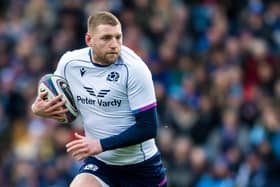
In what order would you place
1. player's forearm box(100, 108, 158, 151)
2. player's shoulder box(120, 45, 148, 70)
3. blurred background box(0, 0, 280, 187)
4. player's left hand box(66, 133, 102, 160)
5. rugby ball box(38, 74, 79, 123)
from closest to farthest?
player's left hand box(66, 133, 102, 160)
player's forearm box(100, 108, 158, 151)
player's shoulder box(120, 45, 148, 70)
rugby ball box(38, 74, 79, 123)
blurred background box(0, 0, 280, 187)

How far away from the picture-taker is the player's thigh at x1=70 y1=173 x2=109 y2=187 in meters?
8.70

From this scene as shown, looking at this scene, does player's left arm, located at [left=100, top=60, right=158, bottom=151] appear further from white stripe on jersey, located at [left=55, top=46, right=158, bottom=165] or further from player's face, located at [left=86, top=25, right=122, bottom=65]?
player's face, located at [left=86, top=25, right=122, bottom=65]

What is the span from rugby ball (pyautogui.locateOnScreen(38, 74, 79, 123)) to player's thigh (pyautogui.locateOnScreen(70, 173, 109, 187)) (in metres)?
0.51

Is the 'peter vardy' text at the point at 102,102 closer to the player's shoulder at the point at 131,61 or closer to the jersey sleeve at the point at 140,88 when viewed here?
the jersey sleeve at the point at 140,88

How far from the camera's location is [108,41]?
8.46 meters

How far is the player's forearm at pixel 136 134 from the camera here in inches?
332

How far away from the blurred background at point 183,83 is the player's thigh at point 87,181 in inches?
151

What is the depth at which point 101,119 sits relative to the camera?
28.7 feet

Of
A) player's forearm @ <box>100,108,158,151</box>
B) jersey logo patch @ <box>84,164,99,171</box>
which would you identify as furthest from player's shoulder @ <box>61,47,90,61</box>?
jersey logo patch @ <box>84,164,99,171</box>

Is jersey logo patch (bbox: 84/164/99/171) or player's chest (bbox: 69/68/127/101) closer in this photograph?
player's chest (bbox: 69/68/127/101)

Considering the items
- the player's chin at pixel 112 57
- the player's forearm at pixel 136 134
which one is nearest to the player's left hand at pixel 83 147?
the player's forearm at pixel 136 134

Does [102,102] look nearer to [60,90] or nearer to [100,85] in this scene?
[100,85]

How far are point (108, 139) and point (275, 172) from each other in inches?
206

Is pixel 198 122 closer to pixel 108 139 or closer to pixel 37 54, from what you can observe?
pixel 37 54
